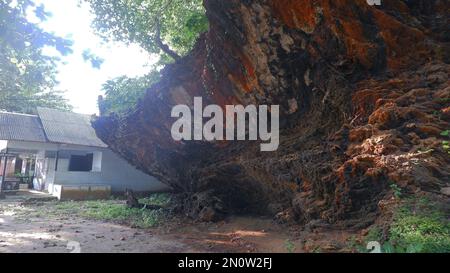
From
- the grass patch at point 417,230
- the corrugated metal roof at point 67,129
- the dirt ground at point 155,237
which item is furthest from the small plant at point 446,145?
the corrugated metal roof at point 67,129

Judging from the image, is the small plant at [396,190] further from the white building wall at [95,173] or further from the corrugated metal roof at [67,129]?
the corrugated metal roof at [67,129]

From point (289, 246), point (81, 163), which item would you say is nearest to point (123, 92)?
point (81, 163)

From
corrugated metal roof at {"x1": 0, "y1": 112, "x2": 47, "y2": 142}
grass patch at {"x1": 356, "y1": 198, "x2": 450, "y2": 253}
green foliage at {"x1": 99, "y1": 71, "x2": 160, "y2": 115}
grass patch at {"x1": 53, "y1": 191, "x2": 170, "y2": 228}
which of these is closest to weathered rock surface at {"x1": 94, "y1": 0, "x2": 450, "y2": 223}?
grass patch at {"x1": 356, "y1": 198, "x2": 450, "y2": 253}

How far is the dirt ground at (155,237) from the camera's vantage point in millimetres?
7328

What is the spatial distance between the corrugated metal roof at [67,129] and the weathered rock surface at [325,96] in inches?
471

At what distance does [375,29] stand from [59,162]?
19.4 meters

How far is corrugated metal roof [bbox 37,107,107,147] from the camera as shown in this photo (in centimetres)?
2165

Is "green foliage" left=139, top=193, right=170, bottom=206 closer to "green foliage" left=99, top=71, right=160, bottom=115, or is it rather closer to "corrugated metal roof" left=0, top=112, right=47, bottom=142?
"green foliage" left=99, top=71, right=160, bottom=115

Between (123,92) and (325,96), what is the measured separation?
32.9ft
